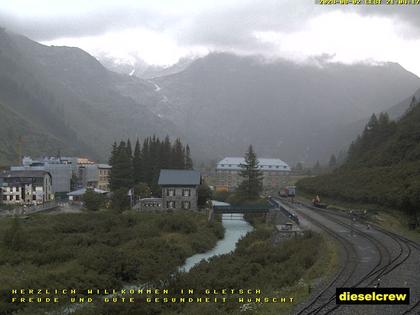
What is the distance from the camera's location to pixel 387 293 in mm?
27156

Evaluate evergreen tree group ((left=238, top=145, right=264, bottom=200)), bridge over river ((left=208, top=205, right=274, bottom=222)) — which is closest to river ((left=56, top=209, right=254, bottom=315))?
bridge over river ((left=208, top=205, right=274, bottom=222))

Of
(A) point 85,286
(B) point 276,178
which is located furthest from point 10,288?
(B) point 276,178

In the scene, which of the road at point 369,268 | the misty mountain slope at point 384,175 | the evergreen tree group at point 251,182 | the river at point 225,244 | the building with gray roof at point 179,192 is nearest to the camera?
the road at point 369,268

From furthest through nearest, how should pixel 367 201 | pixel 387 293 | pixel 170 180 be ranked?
pixel 170 180, pixel 367 201, pixel 387 293

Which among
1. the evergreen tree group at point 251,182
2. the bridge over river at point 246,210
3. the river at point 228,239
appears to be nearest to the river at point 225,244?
the river at point 228,239

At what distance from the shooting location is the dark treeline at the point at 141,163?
99938 millimetres

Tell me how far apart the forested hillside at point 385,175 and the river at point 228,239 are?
20355 millimetres

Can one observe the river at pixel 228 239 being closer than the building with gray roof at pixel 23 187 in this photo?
Yes

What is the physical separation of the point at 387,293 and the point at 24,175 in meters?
91.5

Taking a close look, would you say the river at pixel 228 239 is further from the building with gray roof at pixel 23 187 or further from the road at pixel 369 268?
the building with gray roof at pixel 23 187

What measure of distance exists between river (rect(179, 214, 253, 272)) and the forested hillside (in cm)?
2036

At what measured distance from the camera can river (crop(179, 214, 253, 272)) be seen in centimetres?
5422

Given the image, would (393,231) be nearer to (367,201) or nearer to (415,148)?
(367,201)

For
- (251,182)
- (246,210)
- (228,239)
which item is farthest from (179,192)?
(251,182)
